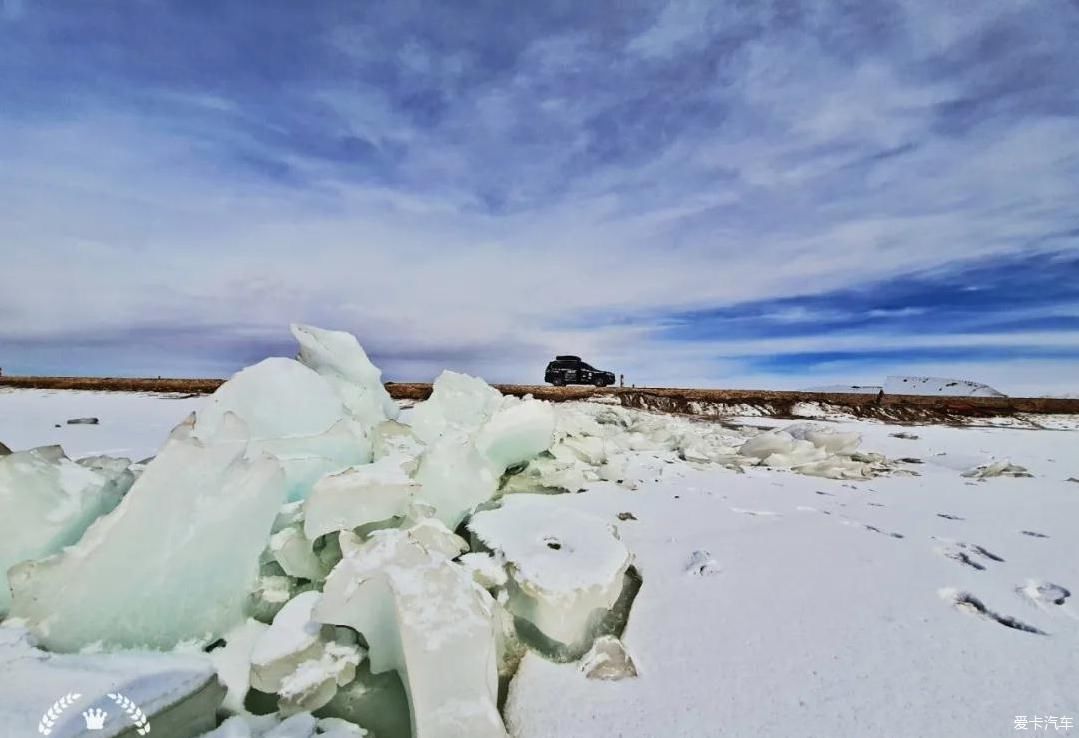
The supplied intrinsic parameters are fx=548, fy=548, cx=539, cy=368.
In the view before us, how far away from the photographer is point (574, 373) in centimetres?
1566

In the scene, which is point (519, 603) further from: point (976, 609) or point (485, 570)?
point (976, 609)

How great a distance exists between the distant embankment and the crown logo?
6.83 metres

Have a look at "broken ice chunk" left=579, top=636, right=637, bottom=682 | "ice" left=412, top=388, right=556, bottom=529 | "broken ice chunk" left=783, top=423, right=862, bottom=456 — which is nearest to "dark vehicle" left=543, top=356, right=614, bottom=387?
"broken ice chunk" left=783, top=423, right=862, bottom=456

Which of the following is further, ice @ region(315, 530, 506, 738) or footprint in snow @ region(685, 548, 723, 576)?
footprint in snow @ region(685, 548, 723, 576)

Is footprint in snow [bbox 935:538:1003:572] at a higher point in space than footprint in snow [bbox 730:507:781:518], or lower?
higher

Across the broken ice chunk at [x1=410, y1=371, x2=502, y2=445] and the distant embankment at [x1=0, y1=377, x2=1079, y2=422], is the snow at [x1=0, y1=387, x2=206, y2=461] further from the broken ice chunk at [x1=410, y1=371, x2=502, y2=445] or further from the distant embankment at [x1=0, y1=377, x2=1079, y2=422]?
the distant embankment at [x1=0, y1=377, x2=1079, y2=422]

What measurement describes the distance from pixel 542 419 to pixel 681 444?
2.08 m

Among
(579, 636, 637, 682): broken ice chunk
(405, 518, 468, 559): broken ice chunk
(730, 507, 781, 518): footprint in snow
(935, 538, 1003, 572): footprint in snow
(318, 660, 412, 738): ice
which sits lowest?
(318, 660, 412, 738): ice

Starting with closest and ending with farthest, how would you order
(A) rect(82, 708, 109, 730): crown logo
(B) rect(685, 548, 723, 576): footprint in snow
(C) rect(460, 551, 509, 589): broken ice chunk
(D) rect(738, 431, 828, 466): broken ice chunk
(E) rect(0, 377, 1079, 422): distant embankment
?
(A) rect(82, 708, 109, 730): crown logo < (C) rect(460, 551, 509, 589): broken ice chunk < (B) rect(685, 548, 723, 576): footprint in snow < (D) rect(738, 431, 828, 466): broken ice chunk < (E) rect(0, 377, 1079, 422): distant embankment

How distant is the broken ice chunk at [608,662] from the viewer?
1389 mm

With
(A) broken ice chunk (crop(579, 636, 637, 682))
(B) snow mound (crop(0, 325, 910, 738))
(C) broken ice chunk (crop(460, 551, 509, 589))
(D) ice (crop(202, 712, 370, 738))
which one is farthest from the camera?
(C) broken ice chunk (crop(460, 551, 509, 589))

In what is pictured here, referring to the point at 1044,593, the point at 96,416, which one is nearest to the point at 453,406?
the point at 1044,593

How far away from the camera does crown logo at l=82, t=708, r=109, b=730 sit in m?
1.02

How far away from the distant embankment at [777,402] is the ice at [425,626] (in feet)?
21.0
